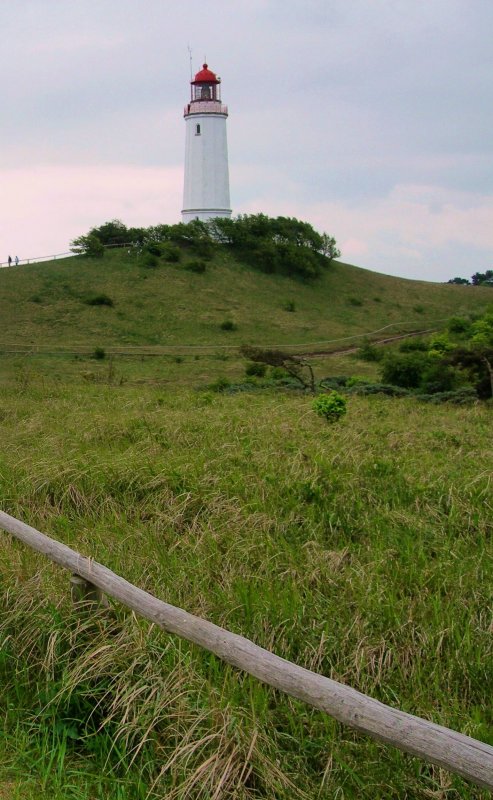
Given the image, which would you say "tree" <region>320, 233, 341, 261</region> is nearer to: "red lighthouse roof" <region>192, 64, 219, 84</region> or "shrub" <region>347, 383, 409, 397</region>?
"red lighthouse roof" <region>192, 64, 219, 84</region>

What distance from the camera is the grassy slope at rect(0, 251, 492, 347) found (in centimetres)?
3953

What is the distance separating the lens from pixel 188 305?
43.6 metres

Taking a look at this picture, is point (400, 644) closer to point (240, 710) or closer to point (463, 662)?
point (463, 662)

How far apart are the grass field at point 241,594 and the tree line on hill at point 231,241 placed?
38.9 metres

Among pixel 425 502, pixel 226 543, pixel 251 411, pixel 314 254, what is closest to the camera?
pixel 226 543

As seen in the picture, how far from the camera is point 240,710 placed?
392cm

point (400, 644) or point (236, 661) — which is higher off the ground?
point (236, 661)

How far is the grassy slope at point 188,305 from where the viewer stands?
39531mm

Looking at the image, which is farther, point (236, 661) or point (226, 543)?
point (226, 543)

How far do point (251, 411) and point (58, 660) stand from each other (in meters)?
9.79

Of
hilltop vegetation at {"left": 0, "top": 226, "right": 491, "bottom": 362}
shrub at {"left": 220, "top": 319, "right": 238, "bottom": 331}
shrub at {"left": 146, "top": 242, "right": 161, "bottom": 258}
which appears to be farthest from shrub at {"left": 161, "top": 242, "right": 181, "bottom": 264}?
shrub at {"left": 220, "top": 319, "right": 238, "bottom": 331}

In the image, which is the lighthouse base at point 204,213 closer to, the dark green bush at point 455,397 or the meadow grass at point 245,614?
the dark green bush at point 455,397

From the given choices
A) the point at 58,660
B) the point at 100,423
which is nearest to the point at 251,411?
the point at 100,423

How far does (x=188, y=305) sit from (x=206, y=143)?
13.5 m
